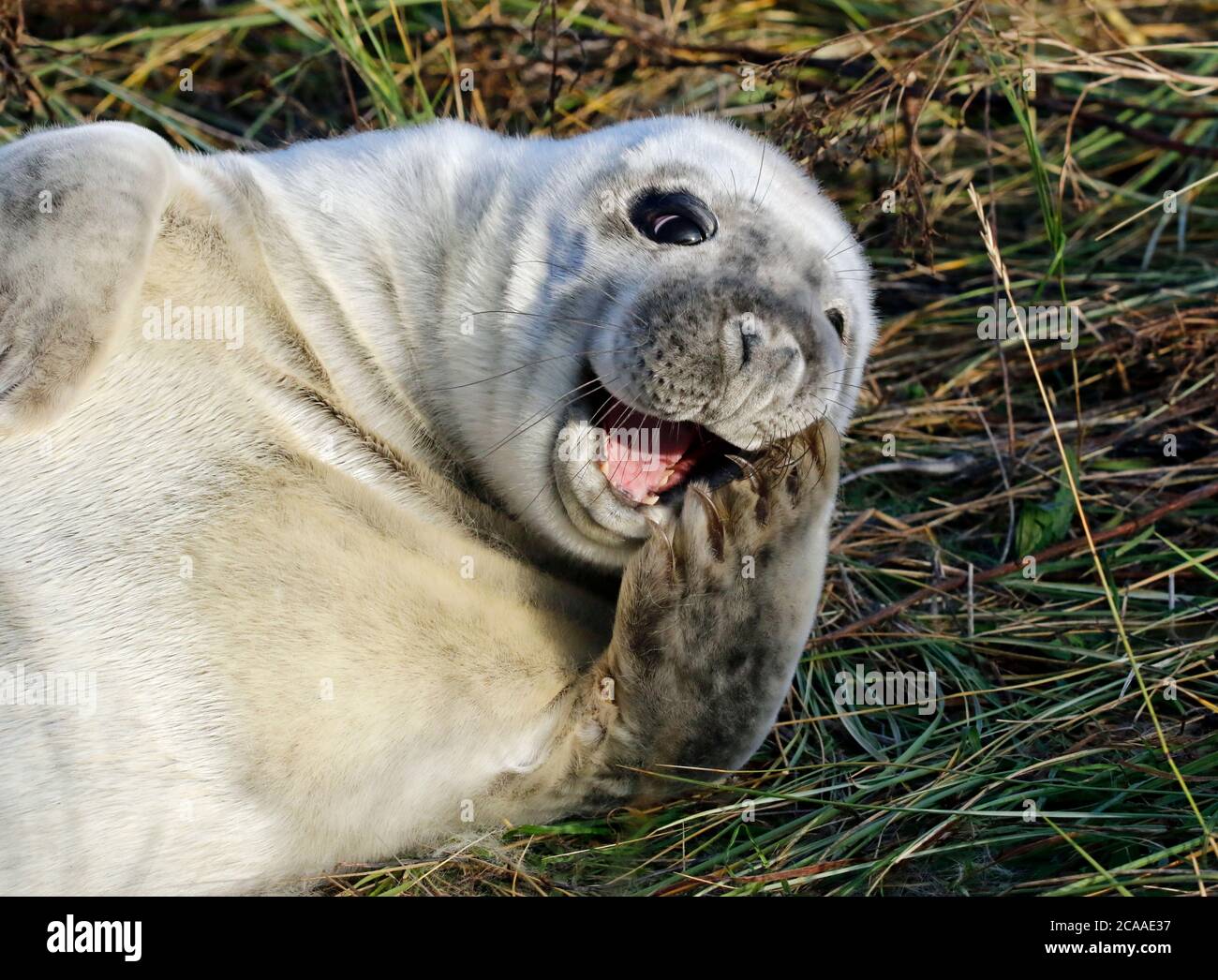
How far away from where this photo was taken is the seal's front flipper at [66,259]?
2391 mm

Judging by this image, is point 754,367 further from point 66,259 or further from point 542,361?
point 66,259

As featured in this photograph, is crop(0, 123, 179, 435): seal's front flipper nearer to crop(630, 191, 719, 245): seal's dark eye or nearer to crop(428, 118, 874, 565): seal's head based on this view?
crop(428, 118, 874, 565): seal's head

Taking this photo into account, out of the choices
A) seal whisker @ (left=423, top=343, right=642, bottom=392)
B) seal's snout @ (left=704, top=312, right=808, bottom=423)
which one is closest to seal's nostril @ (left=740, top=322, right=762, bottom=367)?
seal's snout @ (left=704, top=312, right=808, bottom=423)

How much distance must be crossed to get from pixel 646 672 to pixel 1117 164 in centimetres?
302

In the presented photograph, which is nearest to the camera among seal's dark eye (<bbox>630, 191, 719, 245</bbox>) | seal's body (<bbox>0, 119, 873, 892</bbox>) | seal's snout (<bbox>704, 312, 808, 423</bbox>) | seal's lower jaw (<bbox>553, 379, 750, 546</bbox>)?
seal's body (<bbox>0, 119, 873, 892</bbox>)

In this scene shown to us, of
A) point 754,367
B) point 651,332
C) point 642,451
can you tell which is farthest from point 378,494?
point 754,367

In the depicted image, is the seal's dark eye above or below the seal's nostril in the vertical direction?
above

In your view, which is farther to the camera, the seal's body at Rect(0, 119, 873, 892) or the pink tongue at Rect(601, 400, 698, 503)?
the pink tongue at Rect(601, 400, 698, 503)

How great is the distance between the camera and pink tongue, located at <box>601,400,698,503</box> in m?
2.60

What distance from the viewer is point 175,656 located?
233cm

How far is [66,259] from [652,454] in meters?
1.15

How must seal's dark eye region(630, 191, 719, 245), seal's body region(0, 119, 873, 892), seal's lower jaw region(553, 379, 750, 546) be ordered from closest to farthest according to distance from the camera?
seal's body region(0, 119, 873, 892)
seal's lower jaw region(553, 379, 750, 546)
seal's dark eye region(630, 191, 719, 245)

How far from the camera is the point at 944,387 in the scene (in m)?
3.91
